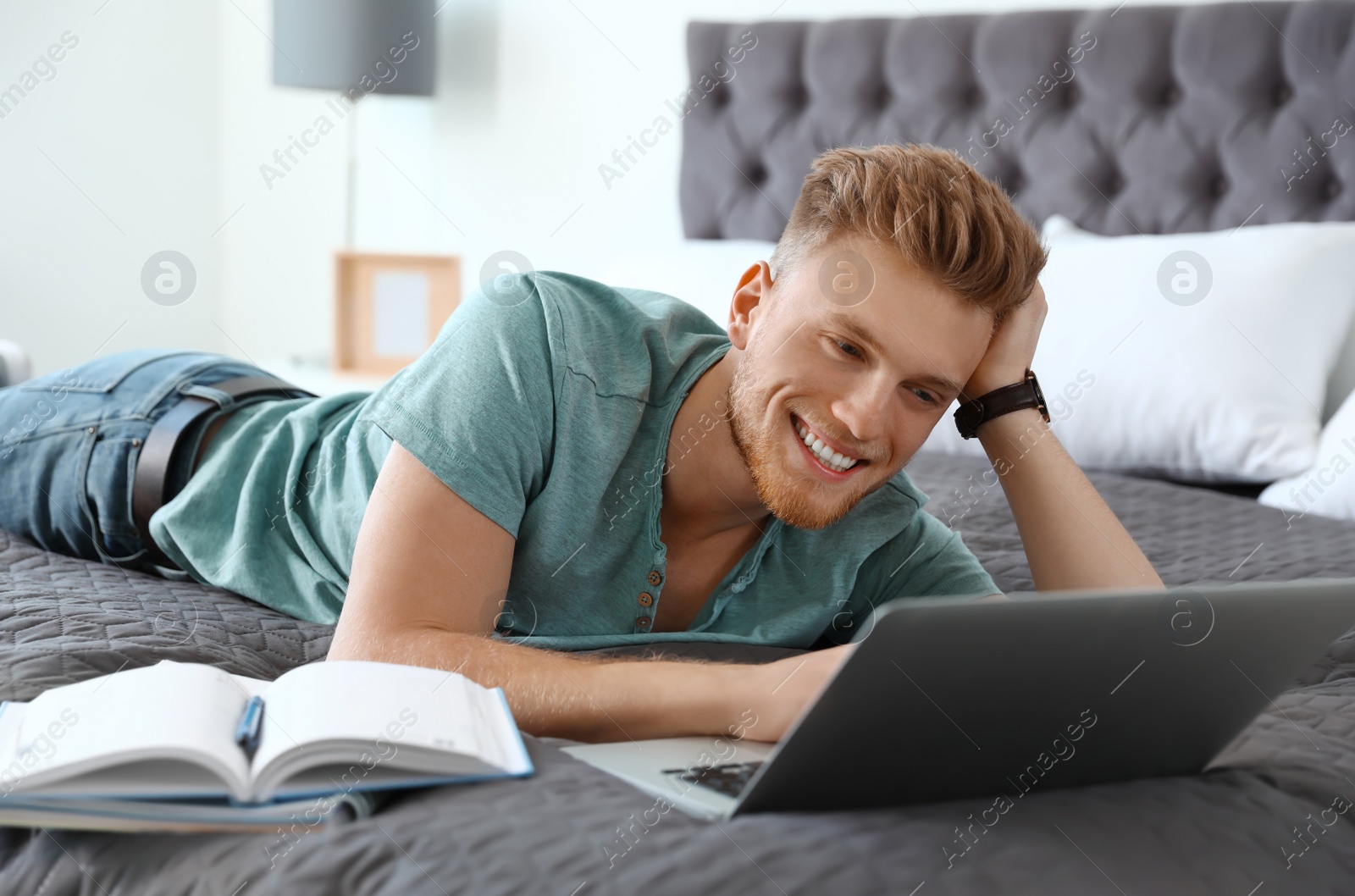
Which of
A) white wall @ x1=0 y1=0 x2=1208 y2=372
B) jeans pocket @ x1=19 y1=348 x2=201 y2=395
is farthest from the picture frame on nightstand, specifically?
jeans pocket @ x1=19 y1=348 x2=201 y2=395

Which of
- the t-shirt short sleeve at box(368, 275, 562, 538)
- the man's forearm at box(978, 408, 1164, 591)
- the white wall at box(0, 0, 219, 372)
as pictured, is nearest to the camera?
the t-shirt short sleeve at box(368, 275, 562, 538)

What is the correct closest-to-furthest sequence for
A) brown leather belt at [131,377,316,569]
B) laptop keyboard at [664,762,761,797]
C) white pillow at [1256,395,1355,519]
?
1. laptop keyboard at [664,762,761,797]
2. brown leather belt at [131,377,316,569]
3. white pillow at [1256,395,1355,519]

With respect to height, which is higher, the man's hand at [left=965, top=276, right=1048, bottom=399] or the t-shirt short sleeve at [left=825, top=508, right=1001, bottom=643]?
the man's hand at [left=965, top=276, right=1048, bottom=399]

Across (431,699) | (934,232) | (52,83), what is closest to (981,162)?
(934,232)

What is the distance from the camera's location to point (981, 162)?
2316 mm

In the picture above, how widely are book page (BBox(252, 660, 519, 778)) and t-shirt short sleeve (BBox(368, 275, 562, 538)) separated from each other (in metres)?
0.25

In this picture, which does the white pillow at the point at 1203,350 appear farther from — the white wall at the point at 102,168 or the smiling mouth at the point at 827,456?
the white wall at the point at 102,168

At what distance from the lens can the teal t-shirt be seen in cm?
103

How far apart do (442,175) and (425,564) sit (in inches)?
98.8

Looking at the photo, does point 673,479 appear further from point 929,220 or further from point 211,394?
point 211,394

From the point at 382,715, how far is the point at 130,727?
13 centimetres

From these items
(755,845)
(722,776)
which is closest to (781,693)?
(722,776)

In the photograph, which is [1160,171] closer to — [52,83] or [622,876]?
[622,876]

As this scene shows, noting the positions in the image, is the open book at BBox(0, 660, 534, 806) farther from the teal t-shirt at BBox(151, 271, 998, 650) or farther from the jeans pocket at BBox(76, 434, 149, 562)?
the jeans pocket at BBox(76, 434, 149, 562)
